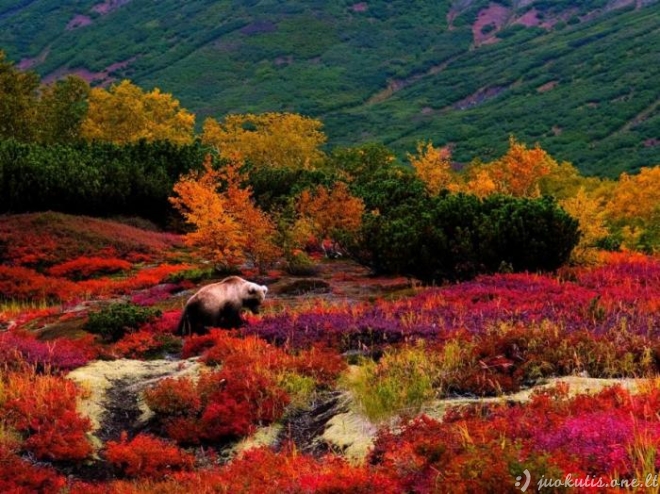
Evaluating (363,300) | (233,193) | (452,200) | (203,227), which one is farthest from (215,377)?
(233,193)

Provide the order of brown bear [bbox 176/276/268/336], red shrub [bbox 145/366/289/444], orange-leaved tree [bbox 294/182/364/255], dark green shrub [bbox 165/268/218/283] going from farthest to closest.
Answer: orange-leaved tree [bbox 294/182/364/255] < dark green shrub [bbox 165/268/218/283] < brown bear [bbox 176/276/268/336] < red shrub [bbox 145/366/289/444]

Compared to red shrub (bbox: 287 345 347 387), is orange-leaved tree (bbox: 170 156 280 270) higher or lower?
lower

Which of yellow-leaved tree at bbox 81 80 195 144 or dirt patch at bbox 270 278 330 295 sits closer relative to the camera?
dirt patch at bbox 270 278 330 295

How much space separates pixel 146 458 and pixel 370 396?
117 inches

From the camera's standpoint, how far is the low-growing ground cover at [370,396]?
246 inches

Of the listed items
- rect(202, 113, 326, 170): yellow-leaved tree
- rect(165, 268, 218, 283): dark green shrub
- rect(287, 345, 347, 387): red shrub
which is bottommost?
rect(202, 113, 326, 170): yellow-leaved tree

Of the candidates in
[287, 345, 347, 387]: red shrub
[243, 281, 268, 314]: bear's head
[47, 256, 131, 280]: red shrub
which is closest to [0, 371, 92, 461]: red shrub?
[287, 345, 347, 387]: red shrub

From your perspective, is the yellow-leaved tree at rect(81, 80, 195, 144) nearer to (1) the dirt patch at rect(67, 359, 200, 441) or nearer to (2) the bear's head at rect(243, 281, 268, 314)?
(2) the bear's head at rect(243, 281, 268, 314)

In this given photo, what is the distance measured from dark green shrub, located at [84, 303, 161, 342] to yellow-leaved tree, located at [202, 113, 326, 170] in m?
61.1

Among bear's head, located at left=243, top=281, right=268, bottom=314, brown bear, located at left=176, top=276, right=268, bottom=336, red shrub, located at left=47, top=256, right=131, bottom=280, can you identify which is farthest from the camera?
red shrub, located at left=47, top=256, right=131, bottom=280

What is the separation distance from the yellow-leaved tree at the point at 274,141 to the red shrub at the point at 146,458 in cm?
6827

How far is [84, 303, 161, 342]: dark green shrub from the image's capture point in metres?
15.4

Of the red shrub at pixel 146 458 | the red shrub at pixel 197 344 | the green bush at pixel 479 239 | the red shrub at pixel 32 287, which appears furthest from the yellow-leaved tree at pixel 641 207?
the red shrub at pixel 146 458

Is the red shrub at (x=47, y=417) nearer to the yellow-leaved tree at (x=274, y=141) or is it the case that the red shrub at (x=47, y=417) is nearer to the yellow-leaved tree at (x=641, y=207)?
the yellow-leaved tree at (x=641, y=207)
